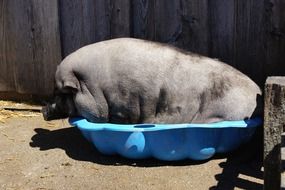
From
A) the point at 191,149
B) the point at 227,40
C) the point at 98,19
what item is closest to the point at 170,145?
the point at 191,149

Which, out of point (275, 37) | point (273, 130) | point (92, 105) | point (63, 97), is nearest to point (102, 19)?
point (63, 97)

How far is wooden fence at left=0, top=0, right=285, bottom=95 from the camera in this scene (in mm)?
3926

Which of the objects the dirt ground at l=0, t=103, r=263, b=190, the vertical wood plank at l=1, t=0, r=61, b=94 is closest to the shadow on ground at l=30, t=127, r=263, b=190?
the dirt ground at l=0, t=103, r=263, b=190

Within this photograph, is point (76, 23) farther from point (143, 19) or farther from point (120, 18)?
point (143, 19)

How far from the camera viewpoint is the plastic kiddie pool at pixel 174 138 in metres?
3.25

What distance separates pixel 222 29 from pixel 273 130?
4.99ft

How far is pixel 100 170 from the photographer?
11.0 ft

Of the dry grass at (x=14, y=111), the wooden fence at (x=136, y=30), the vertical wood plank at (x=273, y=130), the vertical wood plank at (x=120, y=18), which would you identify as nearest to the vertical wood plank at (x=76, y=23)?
the wooden fence at (x=136, y=30)

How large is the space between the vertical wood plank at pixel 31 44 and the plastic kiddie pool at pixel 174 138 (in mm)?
1233

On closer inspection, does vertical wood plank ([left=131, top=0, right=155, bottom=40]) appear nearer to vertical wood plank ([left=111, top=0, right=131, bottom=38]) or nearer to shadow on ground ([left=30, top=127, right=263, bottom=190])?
vertical wood plank ([left=111, top=0, right=131, bottom=38])

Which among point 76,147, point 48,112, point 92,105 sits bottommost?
point 76,147

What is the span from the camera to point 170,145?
3295 mm

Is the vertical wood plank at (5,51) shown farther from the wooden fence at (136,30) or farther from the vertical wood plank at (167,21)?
the vertical wood plank at (167,21)

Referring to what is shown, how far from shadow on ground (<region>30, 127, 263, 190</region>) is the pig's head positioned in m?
0.19
